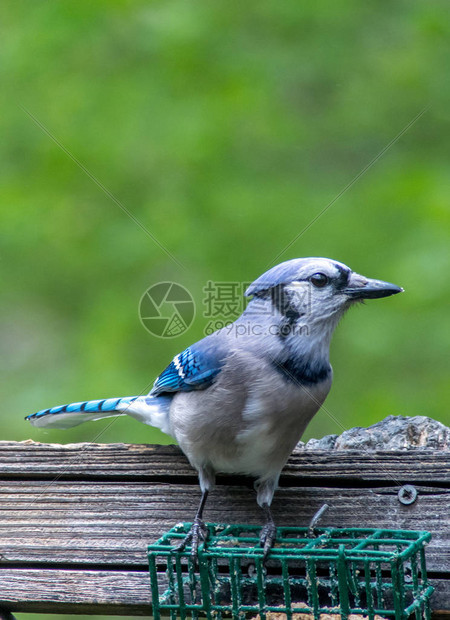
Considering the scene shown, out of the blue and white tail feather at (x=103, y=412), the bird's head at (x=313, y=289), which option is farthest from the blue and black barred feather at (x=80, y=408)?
the bird's head at (x=313, y=289)

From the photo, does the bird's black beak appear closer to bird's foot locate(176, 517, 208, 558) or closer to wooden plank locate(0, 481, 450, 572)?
wooden plank locate(0, 481, 450, 572)

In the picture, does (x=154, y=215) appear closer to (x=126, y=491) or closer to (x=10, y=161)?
(x=10, y=161)

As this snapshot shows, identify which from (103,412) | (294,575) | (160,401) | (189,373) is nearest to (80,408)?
(103,412)

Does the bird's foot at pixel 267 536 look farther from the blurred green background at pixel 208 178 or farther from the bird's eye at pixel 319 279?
the blurred green background at pixel 208 178

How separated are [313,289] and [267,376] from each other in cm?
32

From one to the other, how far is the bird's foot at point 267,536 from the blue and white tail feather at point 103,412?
2.73ft

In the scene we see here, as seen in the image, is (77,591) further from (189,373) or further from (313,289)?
(313,289)

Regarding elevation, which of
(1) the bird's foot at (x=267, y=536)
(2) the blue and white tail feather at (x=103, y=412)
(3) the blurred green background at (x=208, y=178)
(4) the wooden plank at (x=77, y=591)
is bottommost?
(4) the wooden plank at (x=77, y=591)

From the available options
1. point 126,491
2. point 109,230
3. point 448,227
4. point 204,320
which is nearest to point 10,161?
point 109,230

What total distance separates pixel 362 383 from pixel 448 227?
0.87 meters

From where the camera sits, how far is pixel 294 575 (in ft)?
7.80

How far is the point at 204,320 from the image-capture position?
13.1 ft

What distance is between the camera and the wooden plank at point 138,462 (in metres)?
2.48

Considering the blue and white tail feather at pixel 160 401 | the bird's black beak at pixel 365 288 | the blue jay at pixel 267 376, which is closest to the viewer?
the blue jay at pixel 267 376
